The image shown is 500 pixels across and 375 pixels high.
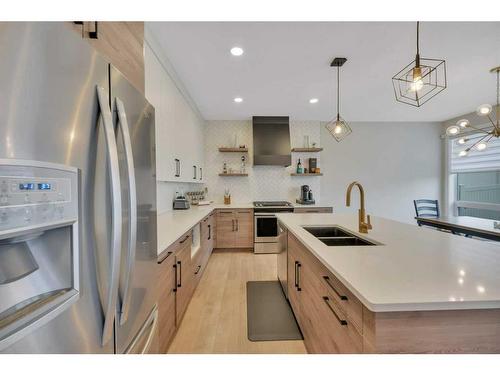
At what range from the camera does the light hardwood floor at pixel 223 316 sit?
5.80 feet

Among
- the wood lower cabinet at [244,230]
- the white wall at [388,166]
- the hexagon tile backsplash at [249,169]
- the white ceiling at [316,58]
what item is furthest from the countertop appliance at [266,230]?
the white ceiling at [316,58]

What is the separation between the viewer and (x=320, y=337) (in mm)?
1324

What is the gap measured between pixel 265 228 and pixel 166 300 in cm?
279

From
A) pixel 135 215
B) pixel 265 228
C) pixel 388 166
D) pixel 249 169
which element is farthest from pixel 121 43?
pixel 388 166

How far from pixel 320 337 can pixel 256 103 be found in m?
3.65

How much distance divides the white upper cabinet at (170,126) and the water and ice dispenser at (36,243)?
1723mm

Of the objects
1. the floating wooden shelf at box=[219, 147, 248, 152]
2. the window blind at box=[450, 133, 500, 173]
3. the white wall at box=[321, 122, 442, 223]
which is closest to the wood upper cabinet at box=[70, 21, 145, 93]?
the floating wooden shelf at box=[219, 147, 248, 152]

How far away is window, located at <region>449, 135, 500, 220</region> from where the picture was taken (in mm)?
4367

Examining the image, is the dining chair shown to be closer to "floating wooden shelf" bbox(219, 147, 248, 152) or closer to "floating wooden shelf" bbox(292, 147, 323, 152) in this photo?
"floating wooden shelf" bbox(292, 147, 323, 152)

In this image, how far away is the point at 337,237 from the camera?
72.6 inches

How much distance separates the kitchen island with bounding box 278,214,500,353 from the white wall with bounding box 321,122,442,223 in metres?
3.94

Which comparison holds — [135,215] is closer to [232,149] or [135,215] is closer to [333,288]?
[333,288]

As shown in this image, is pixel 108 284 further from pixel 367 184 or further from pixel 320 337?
pixel 367 184
